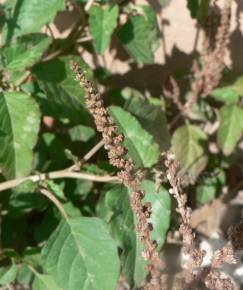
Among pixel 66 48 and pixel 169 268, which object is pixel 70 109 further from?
pixel 169 268

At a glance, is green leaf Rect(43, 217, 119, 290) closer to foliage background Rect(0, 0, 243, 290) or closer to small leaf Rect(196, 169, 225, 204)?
foliage background Rect(0, 0, 243, 290)

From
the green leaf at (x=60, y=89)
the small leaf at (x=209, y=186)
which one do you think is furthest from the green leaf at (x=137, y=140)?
the small leaf at (x=209, y=186)

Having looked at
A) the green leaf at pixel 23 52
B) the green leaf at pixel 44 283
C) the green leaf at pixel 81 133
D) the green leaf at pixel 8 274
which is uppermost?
the green leaf at pixel 23 52

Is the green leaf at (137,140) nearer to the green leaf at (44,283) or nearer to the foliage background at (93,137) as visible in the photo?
the foliage background at (93,137)

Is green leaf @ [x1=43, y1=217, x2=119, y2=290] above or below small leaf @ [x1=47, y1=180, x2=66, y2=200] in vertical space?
below

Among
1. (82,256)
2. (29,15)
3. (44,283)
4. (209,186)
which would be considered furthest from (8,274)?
(209,186)

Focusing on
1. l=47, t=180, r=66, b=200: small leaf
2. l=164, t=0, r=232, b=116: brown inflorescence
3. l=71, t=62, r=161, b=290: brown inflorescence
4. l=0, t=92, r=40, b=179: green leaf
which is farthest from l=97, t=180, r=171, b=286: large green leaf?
l=164, t=0, r=232, b=116: brown inflorescence

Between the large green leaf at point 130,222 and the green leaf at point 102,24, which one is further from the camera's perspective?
the green leaf at point 102,24
